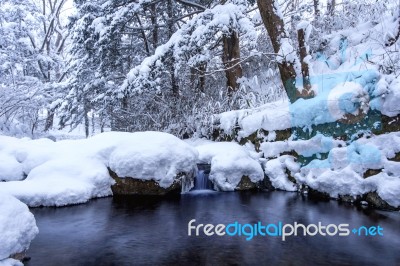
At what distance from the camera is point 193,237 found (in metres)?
4.61

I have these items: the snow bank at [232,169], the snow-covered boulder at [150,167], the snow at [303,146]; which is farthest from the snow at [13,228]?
the snow at [303,146]

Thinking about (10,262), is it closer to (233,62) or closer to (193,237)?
(193,237)

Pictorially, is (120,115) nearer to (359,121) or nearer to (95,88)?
(95,88)

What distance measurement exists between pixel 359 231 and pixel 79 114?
12.3m

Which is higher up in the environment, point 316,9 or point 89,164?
point 316,9

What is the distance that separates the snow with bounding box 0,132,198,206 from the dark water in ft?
1.64

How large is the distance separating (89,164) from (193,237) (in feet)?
12.5

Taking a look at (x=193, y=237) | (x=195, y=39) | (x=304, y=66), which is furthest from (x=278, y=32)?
(x=193, y=237)

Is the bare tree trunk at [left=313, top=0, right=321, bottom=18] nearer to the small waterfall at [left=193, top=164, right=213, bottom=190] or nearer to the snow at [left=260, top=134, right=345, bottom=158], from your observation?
the snow at [left=260, top=134, right=345, bottom=158]

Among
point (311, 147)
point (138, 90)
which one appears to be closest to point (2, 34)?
point (138, 90)

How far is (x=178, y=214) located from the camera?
5.79m

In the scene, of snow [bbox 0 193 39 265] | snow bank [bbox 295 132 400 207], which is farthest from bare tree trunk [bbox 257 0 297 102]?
snow [bbox 0 193 39 265]

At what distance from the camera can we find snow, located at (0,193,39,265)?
3219 millimetres

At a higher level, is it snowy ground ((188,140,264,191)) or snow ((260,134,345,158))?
snow ((260,134,345,158))
